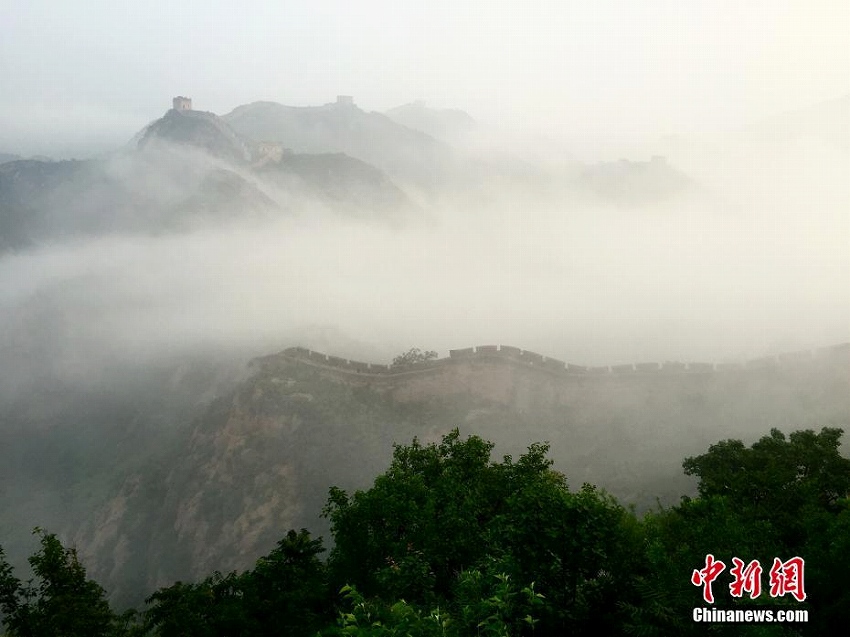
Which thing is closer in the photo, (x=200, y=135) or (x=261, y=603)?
(x=261, y=603)

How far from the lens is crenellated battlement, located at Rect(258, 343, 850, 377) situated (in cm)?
4669

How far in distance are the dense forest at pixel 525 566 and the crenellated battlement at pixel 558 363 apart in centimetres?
2064

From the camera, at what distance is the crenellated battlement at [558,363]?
4669 cm

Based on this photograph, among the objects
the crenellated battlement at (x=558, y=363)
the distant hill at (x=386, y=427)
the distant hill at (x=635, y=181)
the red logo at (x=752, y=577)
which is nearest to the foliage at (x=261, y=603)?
the red logo at (x=752, y=577)

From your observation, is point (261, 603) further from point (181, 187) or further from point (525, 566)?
point (181, 187)

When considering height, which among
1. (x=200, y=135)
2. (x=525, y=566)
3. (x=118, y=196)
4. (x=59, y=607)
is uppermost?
(x=200, y=135)

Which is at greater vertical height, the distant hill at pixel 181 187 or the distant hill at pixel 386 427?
the distant hill at pixel 181 187

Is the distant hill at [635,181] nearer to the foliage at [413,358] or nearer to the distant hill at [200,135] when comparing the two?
the distant hill at [200,135]

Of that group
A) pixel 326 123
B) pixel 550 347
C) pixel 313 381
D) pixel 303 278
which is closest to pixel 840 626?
pixel 313 381

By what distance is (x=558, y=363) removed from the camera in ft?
171

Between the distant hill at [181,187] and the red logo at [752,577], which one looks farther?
the distant hill at [181,187]

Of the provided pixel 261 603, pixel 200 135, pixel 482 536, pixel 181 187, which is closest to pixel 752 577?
pixel 482 536

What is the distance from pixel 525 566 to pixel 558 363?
35.5 metres

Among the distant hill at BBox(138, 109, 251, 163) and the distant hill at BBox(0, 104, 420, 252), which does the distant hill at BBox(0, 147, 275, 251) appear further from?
the distant hill at BBox(138, 109, 251, 163)
